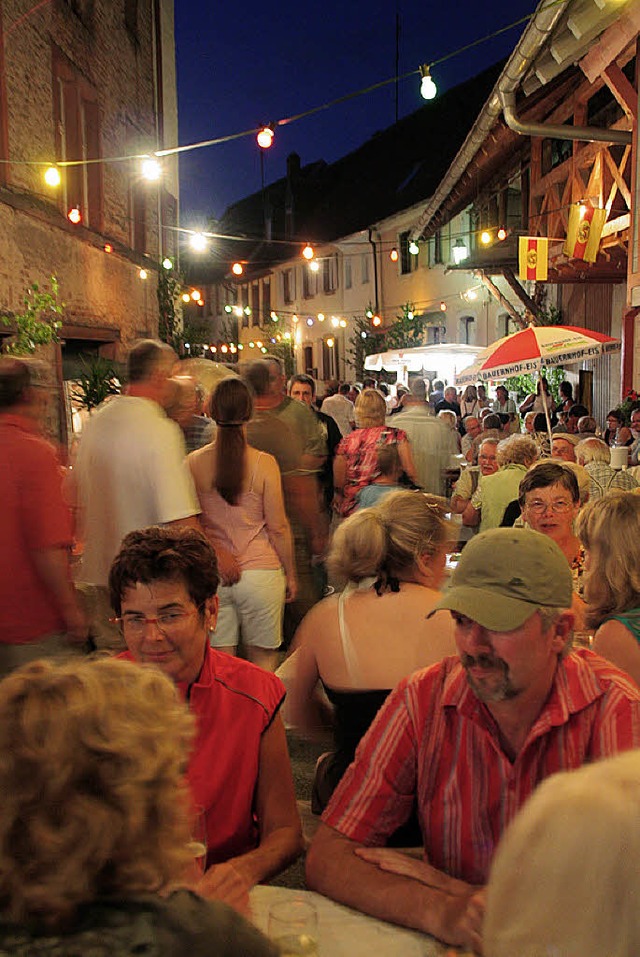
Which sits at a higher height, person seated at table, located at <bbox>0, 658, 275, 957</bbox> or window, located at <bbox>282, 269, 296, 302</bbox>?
window, located at <bbox>282, 269, 296, 302</bbox>

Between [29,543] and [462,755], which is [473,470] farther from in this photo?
[462,755]

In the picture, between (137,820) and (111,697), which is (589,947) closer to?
(137,820)

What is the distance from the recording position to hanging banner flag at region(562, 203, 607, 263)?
40.9 feet

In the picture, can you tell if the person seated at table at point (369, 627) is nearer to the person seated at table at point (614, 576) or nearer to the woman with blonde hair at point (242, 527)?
the person seated at table at point (614, 576)

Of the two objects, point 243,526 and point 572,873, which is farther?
point 243,526

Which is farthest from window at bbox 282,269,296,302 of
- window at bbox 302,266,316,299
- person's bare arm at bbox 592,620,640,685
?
person's bare arm at bbox 592,620,640,685

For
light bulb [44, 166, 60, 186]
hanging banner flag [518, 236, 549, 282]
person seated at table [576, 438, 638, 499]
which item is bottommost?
person seated at table [576, 438, 638, 499]

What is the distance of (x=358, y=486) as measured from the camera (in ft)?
22.2

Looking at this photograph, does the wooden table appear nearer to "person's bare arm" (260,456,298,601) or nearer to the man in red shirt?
the man in red shirt

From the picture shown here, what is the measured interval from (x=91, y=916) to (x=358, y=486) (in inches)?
216

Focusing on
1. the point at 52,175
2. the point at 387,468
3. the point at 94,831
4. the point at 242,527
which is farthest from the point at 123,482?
the point at 52,175

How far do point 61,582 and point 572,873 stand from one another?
3.02 metres

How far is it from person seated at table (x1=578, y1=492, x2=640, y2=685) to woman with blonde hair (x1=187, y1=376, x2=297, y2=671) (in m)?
1.85

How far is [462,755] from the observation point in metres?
2.18
